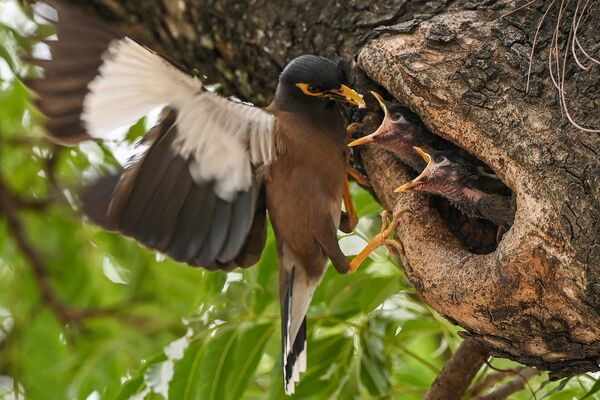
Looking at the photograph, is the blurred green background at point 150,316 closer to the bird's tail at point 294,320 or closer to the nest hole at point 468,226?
the bird's tail at point 294,320

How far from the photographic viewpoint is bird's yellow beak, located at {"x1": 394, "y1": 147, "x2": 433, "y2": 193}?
8.84 ft

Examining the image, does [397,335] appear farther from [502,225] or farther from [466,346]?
[502,225]

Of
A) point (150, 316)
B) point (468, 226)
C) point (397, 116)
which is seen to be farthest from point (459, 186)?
point (150, 316)

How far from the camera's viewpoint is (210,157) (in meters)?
3.07

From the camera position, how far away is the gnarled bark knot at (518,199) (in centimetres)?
225

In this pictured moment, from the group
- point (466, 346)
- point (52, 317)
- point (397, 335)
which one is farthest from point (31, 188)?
point (466, 346)

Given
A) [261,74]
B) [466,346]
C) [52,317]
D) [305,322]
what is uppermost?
[261,74]

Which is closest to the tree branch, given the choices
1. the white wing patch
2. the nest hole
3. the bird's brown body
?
the nest hole

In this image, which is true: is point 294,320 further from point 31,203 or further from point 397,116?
point 31,203

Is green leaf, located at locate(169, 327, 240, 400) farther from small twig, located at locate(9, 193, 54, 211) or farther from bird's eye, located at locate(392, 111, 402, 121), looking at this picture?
small twig, located at locate(9, 193, 54, 211)

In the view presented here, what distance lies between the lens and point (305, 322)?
324cm

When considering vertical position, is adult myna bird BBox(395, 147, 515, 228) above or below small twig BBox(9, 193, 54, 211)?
above

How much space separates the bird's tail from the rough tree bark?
49 cm

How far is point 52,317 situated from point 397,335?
5.71ft
